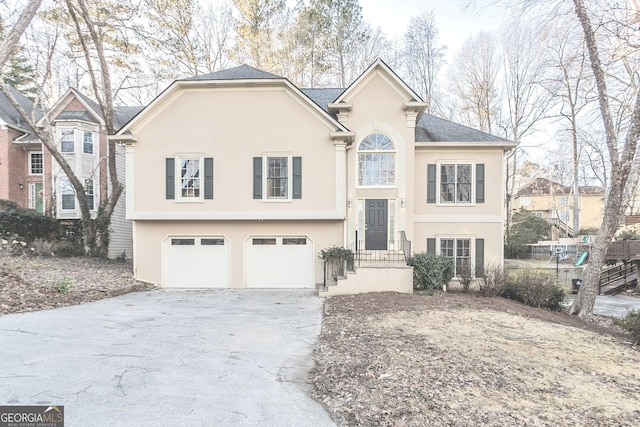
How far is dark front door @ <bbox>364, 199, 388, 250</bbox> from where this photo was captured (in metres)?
12.3

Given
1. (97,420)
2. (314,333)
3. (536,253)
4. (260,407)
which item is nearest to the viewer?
(97,420)

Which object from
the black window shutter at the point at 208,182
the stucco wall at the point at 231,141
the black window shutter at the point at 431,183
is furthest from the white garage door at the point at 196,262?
the black window shutter at the point at 431,183

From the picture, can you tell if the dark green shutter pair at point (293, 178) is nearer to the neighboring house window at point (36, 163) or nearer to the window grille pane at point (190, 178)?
the window grille pane at point (190, 178)

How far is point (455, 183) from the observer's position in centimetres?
1293

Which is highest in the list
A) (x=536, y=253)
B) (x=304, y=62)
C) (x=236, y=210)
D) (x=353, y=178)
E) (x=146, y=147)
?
(x=304, y=62)

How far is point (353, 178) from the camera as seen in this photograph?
40.5 feet

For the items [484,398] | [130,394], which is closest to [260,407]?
[130,394]

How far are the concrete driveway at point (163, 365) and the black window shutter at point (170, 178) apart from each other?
15.4ft

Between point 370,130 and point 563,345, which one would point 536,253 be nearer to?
point 370,130

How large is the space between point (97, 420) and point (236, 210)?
346 inches

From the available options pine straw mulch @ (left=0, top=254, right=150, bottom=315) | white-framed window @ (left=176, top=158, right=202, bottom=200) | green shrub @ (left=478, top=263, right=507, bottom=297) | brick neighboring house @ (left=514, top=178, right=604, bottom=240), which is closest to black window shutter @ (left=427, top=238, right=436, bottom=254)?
green shrub @ (left=478, top=263, right=507, bottom=297)

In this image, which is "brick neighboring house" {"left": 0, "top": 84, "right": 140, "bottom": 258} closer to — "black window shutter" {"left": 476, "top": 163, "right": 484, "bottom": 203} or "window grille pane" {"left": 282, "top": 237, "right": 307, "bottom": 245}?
"window grille pane" {"left": 282, "top": 237, "right": 307, "bottom": 245}

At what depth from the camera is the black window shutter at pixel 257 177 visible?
1170cm

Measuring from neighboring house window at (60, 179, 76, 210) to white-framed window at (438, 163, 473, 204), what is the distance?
19019 millimetres
